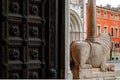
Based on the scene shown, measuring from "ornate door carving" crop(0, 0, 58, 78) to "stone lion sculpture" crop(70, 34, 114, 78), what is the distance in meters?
6.84

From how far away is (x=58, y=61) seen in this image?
339cm

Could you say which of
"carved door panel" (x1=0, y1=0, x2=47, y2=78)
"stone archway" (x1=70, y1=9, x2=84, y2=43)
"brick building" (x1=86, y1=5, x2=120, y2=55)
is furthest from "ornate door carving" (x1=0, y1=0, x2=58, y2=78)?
"brick building" (x1=86, y1=5, x2=120, y2=55)

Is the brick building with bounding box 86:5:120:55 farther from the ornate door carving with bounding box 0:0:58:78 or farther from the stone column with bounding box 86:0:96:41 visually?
the ornate door carving with bounding box 0:0:58:78

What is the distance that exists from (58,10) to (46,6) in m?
0.19

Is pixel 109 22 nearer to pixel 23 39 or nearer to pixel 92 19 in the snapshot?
pixel 92 19

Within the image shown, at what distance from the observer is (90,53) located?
10.4 m

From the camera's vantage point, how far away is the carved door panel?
3.00 metres

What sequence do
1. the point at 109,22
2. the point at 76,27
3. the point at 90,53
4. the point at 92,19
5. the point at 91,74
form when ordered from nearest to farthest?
1. the point at 91,74
2. the point at 90,53
3. the point at 92,19
4. the point at 76,27
5. the point at 109,22

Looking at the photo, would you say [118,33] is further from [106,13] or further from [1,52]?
[1,52]

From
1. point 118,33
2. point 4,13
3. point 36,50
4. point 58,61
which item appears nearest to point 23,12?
point 4,13

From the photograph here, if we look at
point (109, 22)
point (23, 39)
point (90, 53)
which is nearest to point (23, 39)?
point (23, 39)

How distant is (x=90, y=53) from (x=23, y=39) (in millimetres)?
7478

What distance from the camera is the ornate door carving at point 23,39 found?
118 inches

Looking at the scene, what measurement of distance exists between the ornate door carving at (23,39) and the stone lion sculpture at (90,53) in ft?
22.4
